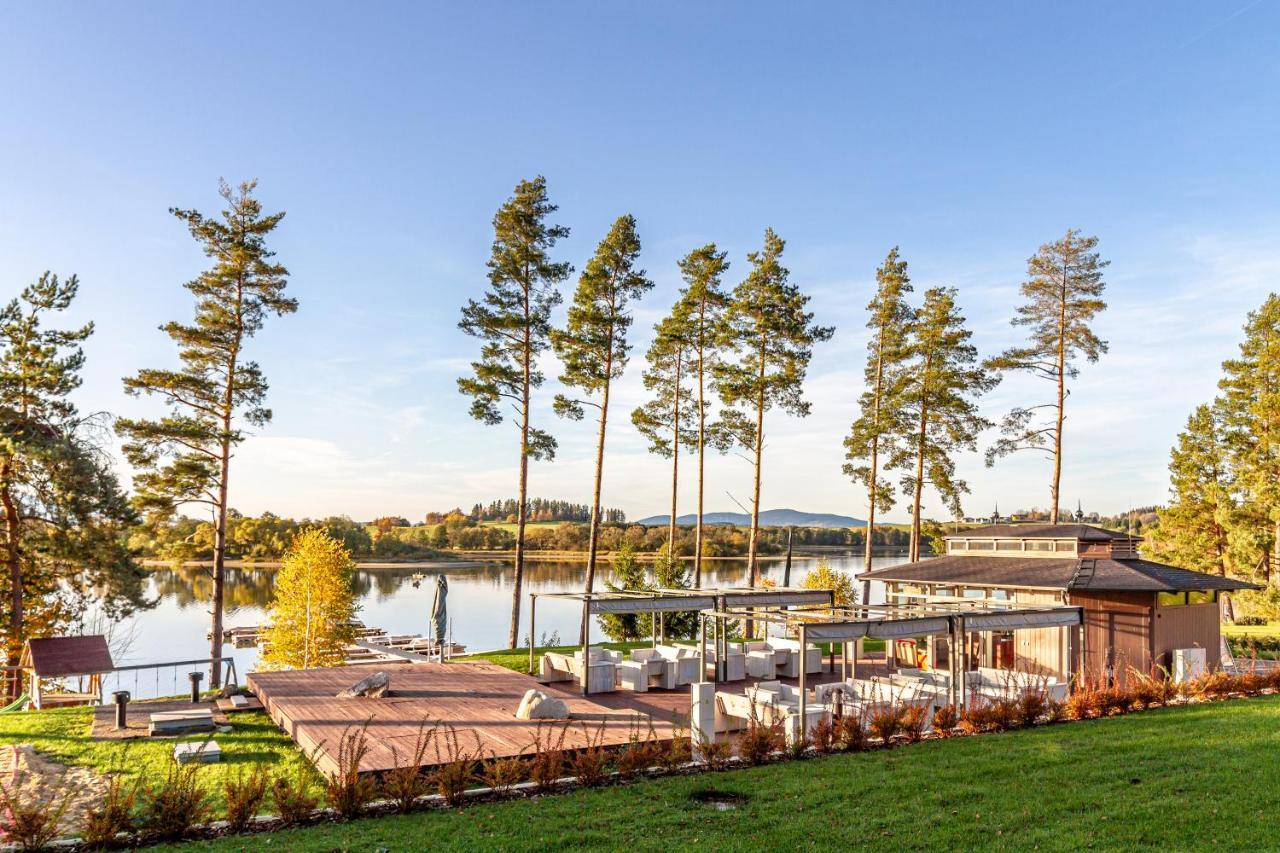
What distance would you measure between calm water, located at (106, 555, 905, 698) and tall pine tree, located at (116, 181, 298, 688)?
933 centimetres

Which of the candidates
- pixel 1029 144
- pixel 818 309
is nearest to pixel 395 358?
pixel 818 309

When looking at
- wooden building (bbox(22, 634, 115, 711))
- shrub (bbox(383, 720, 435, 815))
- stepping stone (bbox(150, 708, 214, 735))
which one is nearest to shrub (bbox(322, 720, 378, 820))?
shrub (bbox(383, 720, 435, 815))

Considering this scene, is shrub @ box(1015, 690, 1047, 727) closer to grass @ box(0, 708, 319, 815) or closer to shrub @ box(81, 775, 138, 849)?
grass @ box(0, 708, 319, 815)

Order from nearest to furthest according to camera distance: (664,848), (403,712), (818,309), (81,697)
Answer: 1. (664,848)
2. (403,712)
3. (81,697)
4. (818,309)

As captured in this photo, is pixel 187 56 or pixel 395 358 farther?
pixel 395 358

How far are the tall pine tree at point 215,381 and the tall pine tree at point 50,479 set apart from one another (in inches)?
36.9

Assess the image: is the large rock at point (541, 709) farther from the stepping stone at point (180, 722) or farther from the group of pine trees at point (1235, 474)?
the group of pine trees at point (1235, 474)

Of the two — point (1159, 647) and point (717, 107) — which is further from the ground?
point (717, 107)

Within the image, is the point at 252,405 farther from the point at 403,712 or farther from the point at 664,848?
the point at 664,848

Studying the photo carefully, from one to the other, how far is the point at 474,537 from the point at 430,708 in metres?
66.5

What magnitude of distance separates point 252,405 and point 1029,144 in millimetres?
18904

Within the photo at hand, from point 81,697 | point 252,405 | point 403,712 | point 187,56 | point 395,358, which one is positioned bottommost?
point 81,697

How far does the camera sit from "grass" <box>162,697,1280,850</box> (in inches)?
225

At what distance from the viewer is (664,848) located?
5.55 m
